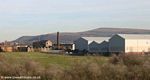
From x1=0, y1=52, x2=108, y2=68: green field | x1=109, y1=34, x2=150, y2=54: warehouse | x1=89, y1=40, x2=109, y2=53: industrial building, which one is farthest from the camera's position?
x1=89, y1=40, x2=109, y2=53: industrial building

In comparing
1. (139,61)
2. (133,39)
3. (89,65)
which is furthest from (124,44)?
(89,65)

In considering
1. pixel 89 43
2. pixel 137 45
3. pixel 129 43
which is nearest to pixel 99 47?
pixel 89 43

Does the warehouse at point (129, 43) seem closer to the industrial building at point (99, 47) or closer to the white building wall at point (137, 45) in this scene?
the white building wall at point (137, 45)

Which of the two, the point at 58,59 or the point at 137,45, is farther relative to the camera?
the point at 137,45

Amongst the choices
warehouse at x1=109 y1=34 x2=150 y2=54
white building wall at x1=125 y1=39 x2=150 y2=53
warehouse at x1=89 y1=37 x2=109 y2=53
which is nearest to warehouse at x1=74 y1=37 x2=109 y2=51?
warehouse at x1=89 y1=37 x2=109 y2=53

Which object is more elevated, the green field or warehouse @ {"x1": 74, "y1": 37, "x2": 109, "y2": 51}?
warehouse @ {"x1": 74, "y1": 37, "x2": 109, "y2": 51}

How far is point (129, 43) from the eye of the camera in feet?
255

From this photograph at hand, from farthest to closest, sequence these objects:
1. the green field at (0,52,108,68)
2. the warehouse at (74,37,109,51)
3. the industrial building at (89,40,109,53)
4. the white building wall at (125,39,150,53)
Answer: the warehouse at (74,37,109,51), the industrial building at (89,40,109,53), the white building wall at (125,39,150,53), the green field at (0,52,108,68)

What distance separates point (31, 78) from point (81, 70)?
2915mm

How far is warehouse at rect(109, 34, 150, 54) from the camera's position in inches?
3031

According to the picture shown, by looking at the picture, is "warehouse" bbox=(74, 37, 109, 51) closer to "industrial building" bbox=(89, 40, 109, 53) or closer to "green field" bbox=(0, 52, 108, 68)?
"industrial building" bbox=(89, 40, 109, 53)

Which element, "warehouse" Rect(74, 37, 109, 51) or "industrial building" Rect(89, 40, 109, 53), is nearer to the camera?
"industrial building" Rect(89, 40, 109, 53)

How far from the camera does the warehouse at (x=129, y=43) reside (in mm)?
77000

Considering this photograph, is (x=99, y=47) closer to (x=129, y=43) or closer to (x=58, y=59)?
(x=129, y=43)
